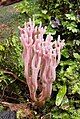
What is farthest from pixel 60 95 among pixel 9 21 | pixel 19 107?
pixel 9 21

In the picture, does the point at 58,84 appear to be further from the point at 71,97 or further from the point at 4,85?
the point at 4,85

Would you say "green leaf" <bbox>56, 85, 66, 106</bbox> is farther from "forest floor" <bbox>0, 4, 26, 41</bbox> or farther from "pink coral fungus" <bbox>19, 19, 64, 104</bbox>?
"forest floor" <bbox>0, 4, 26, 41</bbox>

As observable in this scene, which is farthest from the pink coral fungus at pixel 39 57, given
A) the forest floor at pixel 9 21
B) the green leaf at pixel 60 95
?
the forest floor at pixel 9 21

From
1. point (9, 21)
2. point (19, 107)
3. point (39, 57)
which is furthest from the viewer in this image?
point (9, 21)

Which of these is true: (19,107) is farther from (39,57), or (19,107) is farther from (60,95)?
(39,57)

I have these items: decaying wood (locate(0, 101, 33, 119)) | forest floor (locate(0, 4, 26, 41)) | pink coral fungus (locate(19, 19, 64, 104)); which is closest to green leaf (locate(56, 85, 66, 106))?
pink coral fungus (locate(19, 19, 64, 104))

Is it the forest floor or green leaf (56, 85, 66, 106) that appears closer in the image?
green leaf (56, 85, 66, 106)

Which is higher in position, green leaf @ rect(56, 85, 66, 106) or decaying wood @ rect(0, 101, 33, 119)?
green leaf @ rect(56, 85, 66, 106)

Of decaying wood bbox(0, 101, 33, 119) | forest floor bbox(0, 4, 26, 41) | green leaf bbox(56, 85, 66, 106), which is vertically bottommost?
decaying wood bbox(0, 101, 33, 119)

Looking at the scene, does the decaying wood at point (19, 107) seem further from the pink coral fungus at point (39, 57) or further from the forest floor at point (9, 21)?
the forest floor at point (9, 21)
